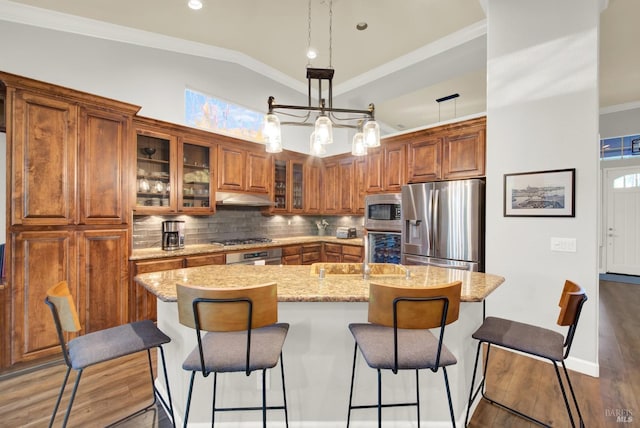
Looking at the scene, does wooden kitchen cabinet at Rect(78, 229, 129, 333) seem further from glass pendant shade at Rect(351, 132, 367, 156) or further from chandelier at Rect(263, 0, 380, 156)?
glass pendant shade at Rect(351, 132, 367, 156)

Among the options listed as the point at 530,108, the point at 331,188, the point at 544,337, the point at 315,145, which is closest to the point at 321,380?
the point at 544,337

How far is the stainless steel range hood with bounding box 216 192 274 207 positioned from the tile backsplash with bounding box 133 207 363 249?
0.38 meters

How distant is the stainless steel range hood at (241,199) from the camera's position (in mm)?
4023

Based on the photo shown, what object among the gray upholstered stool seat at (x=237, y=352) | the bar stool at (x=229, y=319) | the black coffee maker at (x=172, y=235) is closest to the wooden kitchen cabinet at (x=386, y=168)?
the black coffee maker at (x=172, y=235)

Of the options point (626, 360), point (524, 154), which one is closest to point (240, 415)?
point (524, 154)

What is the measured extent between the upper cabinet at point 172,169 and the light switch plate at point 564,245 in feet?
12.6

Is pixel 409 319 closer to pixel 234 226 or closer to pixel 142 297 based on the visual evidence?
pixel 142 297

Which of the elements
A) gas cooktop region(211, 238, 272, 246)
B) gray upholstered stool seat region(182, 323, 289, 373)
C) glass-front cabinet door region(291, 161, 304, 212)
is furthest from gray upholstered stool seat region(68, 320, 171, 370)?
glass-front cabinet door region(291, 161, 304, 212)

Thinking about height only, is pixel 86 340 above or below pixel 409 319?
below

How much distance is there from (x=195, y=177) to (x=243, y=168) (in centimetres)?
70

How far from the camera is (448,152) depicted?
3.69m

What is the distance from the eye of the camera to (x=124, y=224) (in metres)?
2.92

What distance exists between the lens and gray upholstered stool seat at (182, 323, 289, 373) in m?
1.30

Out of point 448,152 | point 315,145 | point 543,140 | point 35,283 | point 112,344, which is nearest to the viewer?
point 112,344
